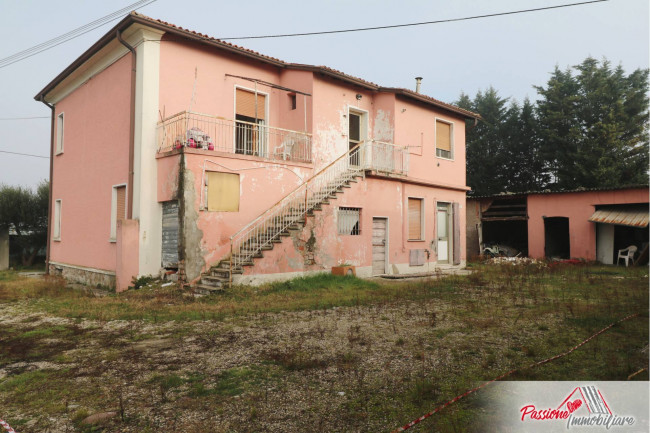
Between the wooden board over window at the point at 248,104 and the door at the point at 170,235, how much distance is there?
12.7 ft

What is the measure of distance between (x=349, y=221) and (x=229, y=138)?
172 inches

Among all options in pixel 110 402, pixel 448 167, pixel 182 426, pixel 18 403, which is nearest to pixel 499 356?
pixel 182 426

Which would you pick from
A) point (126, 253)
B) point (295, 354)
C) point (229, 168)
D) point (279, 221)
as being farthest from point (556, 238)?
point (295, 354)

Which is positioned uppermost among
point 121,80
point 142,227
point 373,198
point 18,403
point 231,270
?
point 121,80

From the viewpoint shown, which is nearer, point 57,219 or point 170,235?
point 170,235

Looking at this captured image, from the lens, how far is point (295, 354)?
4965 millimetres

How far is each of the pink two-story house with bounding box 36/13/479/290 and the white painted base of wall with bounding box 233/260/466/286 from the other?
0.05 metres

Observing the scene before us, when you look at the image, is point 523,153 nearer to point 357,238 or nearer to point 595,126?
point 595,126

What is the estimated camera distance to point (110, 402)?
12.2 feet

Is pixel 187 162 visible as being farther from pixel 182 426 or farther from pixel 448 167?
pixel 448 167

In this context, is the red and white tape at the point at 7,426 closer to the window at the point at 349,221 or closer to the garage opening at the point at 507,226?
the window at the point at 349,221

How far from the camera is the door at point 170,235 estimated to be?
10508mm

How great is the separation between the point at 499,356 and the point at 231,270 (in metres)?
6.64

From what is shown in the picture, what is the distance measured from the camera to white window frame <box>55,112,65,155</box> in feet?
51.5
